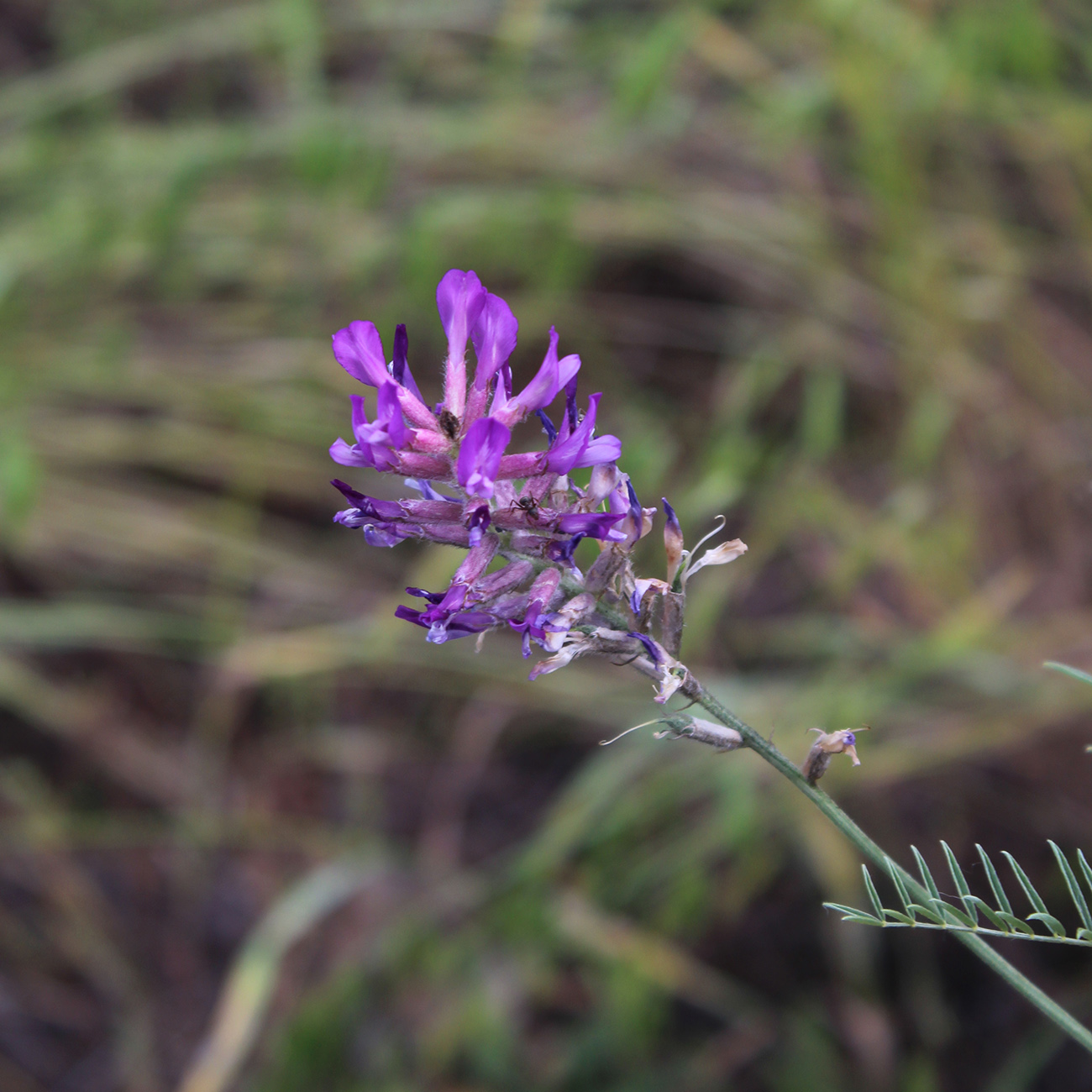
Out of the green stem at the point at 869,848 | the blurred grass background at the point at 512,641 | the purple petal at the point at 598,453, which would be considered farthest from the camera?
the blurred grass background at the point at 512,641

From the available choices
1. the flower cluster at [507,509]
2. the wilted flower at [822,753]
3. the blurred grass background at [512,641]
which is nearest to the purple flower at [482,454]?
the flower cluster at [507,509]

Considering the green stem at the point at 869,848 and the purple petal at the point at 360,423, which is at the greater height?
the purple petal at the point at 360,423

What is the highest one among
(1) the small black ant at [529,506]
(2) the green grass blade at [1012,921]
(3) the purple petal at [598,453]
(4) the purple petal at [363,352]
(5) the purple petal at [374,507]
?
(4) the purple petal at [363,352]

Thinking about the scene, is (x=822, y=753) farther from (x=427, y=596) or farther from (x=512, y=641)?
(x=512, y=641)

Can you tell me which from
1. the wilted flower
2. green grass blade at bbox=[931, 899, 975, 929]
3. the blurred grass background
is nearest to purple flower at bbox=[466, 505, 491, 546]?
the wilted flower

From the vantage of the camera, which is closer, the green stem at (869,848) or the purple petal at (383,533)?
the green stem at (869,848)

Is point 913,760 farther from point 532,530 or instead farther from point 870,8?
point 870,8

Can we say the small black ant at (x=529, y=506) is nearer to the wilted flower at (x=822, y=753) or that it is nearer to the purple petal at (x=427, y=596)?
the purple petal at (x=427, y=596)
